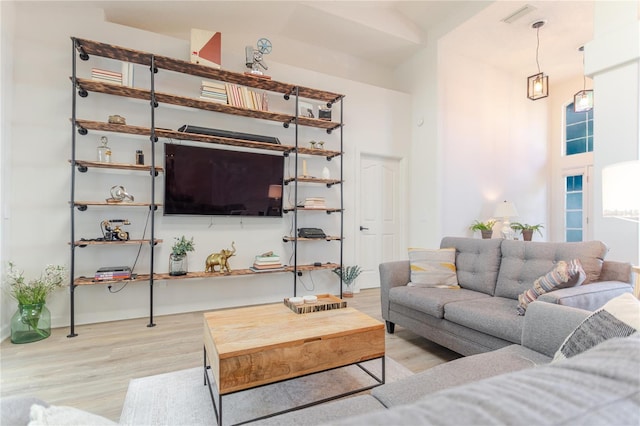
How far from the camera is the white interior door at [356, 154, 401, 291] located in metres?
4.61

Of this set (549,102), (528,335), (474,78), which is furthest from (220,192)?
(549,102)

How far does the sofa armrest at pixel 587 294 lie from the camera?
1715mm

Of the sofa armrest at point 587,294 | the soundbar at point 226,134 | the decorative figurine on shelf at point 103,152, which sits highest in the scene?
the soundbar at point 226,134

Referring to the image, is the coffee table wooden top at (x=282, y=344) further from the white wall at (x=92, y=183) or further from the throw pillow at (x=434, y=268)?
the white wall at (x=92, y=183)

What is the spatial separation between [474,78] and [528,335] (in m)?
4.73

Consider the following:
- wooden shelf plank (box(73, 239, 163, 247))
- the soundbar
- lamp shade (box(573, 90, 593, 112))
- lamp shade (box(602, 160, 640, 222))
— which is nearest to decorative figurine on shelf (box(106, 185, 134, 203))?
wooden shelf plank (box(73, 239, 163, 247))

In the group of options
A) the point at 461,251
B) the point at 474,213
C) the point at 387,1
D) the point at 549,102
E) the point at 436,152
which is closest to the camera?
the point at 461,251

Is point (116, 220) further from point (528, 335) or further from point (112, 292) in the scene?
point (528, 335)

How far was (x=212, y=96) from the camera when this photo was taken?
11.1 ft

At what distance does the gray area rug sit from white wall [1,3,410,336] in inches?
61.1

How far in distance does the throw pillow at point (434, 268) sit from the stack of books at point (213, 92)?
2617mm

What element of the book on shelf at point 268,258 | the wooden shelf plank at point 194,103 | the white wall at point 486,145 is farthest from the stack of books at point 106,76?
the white wall at point 486,145

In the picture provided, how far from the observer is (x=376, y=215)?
475 centimetres

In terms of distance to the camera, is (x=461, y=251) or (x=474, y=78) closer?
(x=461, y=251)
